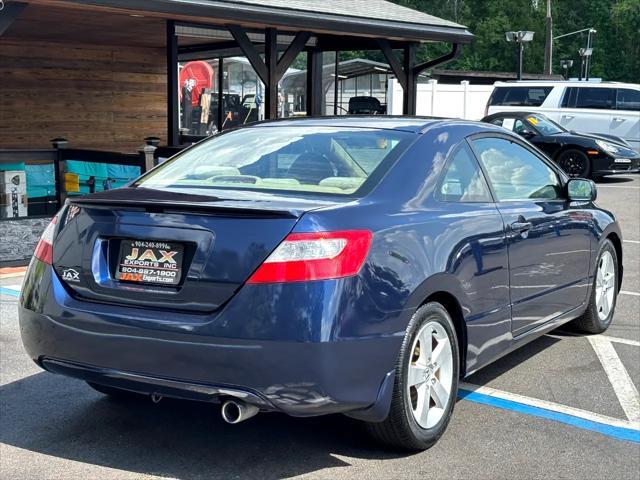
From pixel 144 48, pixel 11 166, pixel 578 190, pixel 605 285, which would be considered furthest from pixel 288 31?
pixel 578 190

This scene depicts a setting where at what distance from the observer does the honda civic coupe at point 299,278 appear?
357cm

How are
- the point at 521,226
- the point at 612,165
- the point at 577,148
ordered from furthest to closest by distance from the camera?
the point at 577,148, the point at 612,165, the point at 521,226

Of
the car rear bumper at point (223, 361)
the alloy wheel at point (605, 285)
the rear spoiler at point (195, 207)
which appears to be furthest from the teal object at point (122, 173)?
the car rear bumper at point (223, 361)

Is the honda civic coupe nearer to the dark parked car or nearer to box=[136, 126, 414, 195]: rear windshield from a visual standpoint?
box=[136, 126, 414, 195]: rear windshield

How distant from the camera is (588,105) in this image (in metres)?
21.9

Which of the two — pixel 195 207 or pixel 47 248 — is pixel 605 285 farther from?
pixel 47 248

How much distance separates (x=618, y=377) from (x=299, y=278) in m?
2.74

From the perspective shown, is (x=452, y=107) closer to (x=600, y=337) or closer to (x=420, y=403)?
(x=600, y=337)

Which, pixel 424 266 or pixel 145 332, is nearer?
pixel 145 332

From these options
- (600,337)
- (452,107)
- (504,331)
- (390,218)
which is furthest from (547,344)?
(452,107)

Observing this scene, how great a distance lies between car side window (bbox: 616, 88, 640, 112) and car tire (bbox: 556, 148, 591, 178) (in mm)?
3670

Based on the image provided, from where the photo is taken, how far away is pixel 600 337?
21.0 ft

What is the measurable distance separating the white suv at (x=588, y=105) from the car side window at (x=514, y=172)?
54.9 feet

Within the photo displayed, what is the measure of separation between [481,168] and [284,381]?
6.45ft
